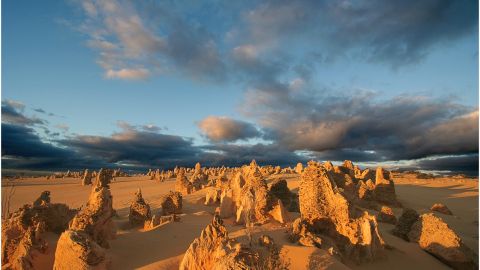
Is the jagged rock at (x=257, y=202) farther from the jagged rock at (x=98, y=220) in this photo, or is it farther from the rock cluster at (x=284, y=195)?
the jagged rock at (x=98, y=220)

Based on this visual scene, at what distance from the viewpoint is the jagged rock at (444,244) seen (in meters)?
9.86

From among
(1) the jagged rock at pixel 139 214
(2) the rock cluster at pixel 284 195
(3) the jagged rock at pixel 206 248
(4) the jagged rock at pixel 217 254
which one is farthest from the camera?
(2) the rock cluster at pixel 284 195

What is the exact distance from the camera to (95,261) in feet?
24.8

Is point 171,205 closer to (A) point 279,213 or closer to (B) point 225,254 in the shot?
(A) point 279,213

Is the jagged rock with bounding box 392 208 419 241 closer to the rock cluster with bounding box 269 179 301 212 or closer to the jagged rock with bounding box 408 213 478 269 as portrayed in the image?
the jagged rock with bounding box 408 213 478 269

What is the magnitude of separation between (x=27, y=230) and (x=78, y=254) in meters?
2.11

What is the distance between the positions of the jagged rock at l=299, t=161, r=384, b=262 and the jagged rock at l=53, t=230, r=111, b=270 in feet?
19.3

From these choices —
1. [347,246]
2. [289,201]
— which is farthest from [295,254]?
[289,201]

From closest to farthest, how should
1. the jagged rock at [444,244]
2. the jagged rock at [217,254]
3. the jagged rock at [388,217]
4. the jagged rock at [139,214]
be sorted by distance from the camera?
the jagged rock at [217,254], the jagged rock at [444,244], the jagged rock at [139,214], the jagged rock at [388,217]

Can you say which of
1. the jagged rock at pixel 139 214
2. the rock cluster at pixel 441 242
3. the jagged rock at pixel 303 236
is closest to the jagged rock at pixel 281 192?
the rock cluster at pixel 441 242

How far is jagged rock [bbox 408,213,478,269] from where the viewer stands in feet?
32.3

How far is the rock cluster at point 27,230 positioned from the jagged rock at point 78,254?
91 centimetres

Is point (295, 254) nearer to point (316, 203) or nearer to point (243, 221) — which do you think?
point (316, 203)

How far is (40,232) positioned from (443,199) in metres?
29.9
